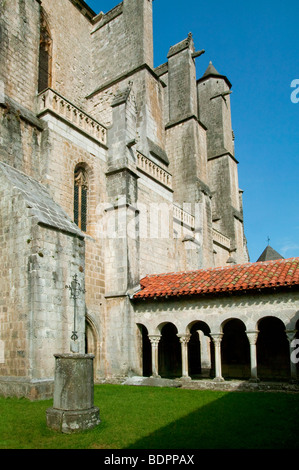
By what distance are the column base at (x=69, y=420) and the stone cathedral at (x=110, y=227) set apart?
8.72 ft

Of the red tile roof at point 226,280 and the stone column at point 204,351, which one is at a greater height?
the red tile roof at point 226,280

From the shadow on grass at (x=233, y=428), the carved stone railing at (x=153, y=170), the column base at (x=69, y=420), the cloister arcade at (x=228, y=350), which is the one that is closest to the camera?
the shadow on grass at (x=233, y=428)

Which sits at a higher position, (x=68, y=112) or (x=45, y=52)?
(x=45, y=52)

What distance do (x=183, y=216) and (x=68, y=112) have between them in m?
8.36

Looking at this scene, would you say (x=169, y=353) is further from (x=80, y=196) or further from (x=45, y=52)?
(x=45, y=52)

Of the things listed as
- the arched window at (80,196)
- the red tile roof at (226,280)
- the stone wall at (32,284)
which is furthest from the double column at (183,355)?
the arched window at (80,196)

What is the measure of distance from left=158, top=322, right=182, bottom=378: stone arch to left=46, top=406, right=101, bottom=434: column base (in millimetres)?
9936

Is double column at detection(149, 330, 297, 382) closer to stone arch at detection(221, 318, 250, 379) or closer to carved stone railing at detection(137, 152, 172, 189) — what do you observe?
stone arch at detection(221, 318, 250, 379)

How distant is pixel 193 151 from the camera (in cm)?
2111

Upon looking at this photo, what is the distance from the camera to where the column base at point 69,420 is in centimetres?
607

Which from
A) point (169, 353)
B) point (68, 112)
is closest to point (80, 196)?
point (68, 112)

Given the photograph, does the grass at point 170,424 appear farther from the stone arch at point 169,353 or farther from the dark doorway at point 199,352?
the dark doorway at point 199,352

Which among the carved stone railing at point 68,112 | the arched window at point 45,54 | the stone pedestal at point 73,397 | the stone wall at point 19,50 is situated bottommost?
the stone pedestal at point 73,397

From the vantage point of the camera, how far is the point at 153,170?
17.2m
